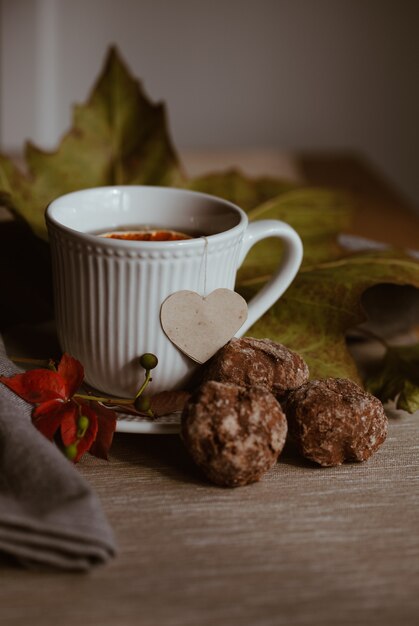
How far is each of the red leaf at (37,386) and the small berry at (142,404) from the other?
0.15 ft

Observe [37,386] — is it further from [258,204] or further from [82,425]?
[258,204]

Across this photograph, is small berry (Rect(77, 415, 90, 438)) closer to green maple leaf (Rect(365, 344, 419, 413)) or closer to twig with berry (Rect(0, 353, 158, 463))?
twig with berry (Rect(0, 353, 158, 463))

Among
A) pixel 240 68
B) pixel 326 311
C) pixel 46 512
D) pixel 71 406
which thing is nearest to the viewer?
pixel 46 512

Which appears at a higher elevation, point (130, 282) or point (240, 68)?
point (130, 282)

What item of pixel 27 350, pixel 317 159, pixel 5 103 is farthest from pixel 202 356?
pixel 5 103

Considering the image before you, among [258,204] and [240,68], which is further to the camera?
[240,68]

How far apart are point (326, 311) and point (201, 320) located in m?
0.13

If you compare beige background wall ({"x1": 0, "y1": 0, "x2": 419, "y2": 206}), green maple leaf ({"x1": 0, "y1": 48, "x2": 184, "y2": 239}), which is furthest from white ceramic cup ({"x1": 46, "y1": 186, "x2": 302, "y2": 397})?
beige background wall ({"x1": 0, "y1": 0, "x2": 419, "y2": 206})

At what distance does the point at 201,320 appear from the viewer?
0.48 metres

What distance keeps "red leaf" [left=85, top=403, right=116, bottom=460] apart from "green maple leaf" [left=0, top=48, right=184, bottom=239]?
279mm

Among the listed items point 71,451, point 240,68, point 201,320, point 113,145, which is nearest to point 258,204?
point 113,145

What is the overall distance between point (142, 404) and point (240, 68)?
5.15 ft

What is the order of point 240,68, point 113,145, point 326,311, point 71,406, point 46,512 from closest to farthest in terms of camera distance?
point 46,512 → point 71,406 → point 326,311 → point 113,145 → point 240,68

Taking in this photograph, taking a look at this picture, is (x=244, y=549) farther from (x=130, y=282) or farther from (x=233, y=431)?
(x=130, y=282)
